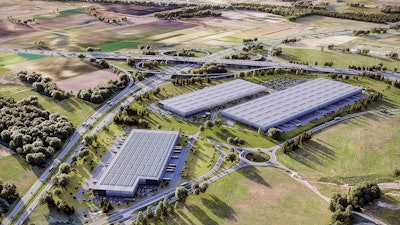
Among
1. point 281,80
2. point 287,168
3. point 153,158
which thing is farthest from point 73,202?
point 281,80

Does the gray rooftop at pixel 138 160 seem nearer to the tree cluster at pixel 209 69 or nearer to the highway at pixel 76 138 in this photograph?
the highway at pixel 76 138

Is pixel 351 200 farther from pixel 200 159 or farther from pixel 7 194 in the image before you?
pixel 7 194

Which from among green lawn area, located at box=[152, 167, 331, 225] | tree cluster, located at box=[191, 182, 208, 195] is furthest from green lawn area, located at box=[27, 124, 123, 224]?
tree cluster, located at box=[191, 182, 208, 195]

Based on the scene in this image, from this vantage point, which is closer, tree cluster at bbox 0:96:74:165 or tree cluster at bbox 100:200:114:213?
tree cluster at bbox 100:200:114:213

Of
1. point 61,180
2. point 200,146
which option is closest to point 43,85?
point 61,180

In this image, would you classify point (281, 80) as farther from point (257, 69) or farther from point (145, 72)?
point (145, 72)

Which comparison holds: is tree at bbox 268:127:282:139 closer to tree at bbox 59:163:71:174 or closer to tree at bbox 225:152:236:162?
tree at bbox 225:152:236:162
